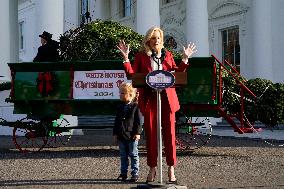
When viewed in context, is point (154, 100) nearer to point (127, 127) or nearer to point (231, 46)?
point (127, 127)

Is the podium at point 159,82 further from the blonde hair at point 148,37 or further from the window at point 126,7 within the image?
the window at point 126,7

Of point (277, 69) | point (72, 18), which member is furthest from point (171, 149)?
point (72, 18)

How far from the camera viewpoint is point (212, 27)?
77.9 ft

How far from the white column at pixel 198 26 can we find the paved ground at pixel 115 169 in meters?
9.80

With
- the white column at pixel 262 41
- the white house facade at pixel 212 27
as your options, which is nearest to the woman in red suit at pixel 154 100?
the white house facade at pixel 212 27

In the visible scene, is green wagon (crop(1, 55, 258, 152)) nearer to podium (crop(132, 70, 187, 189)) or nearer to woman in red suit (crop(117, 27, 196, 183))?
woman in red suit (crop(117, 27, 196, 183))

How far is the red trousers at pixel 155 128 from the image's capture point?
655cm

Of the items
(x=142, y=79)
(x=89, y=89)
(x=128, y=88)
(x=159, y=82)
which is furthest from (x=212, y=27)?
(x=159, y=82)

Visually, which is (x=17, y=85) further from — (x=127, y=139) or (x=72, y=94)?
(x=127, y=139)

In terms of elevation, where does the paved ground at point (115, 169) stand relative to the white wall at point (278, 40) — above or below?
below

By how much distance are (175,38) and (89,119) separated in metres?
6.89

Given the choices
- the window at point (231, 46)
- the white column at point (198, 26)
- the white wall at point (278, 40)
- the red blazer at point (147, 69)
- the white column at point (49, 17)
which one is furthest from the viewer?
the window at point (231, 46)

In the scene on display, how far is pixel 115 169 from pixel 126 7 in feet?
74.7

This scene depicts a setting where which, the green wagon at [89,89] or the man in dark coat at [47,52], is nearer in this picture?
the green wagon at [89,89]
